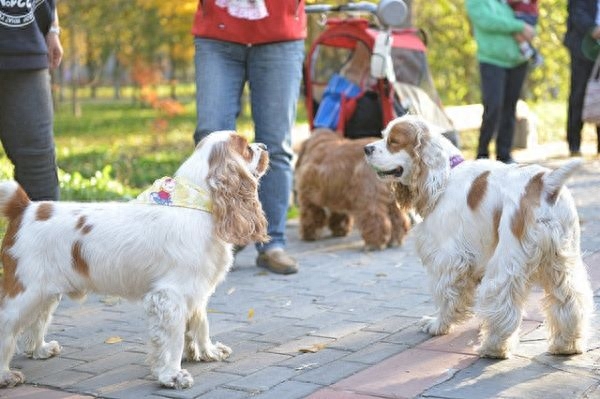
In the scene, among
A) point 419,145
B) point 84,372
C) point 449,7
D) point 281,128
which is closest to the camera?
point 84,372

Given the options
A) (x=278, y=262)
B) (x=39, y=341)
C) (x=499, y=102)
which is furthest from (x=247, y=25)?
(x=499, y=102)

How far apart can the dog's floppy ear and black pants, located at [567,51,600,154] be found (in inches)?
283

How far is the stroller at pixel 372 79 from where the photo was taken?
7.68 meters

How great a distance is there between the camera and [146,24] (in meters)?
26.9

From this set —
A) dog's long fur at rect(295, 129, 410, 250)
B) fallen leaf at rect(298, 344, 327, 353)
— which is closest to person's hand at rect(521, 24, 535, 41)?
dog's long fur at rect(295, 129, 410, 250)

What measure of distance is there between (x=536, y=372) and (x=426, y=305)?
137cm

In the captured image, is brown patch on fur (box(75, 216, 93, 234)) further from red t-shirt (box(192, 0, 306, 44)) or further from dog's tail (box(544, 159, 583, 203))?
red t-shirt (box(192, 0, 306, 44))

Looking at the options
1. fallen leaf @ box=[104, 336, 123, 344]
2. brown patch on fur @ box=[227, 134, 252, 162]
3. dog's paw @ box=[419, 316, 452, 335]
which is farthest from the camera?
fallen leaf @ box=[104, 336, 123, 344]

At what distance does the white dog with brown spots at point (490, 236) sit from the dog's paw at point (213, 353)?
106cm

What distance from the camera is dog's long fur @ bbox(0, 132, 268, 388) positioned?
13.3 ft

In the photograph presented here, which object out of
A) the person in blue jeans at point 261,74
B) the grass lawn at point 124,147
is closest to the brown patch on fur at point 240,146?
the person in blue jeans at point 261,74

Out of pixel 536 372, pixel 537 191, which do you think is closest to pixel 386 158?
pixel 537 191

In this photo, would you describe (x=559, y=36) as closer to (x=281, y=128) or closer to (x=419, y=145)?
(x=281, y=128)

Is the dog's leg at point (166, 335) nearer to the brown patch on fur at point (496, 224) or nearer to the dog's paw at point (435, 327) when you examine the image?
the dog's paw at point (435, 327)
